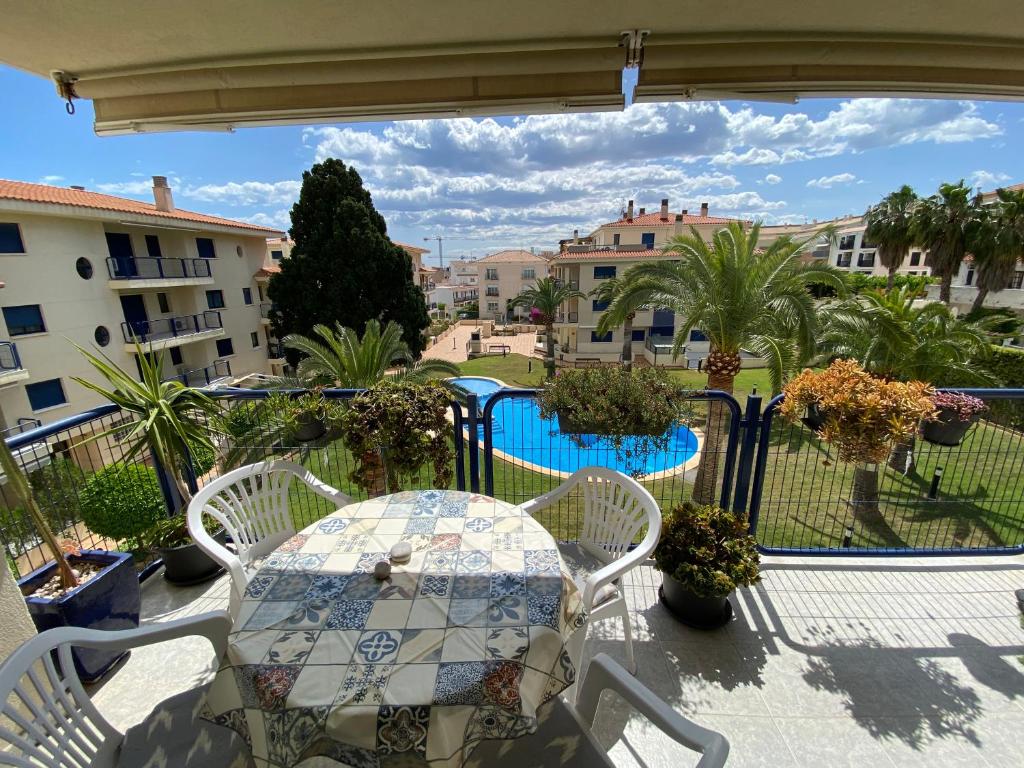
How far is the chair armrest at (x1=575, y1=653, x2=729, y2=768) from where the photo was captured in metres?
1.28

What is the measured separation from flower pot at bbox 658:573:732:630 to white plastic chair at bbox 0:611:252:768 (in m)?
2.50

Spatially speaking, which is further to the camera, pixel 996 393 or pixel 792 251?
pixel 792 251

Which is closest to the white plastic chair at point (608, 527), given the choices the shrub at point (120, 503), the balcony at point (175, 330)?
the shrub at point (120, 503)

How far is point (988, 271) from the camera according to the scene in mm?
19688

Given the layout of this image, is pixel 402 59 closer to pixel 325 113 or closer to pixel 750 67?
pixel 325 113

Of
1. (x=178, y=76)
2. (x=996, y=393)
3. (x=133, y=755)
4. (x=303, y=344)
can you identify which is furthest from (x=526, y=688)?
(x=303, y=344)

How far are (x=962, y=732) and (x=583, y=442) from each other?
247cm

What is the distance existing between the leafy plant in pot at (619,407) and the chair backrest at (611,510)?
255 millimetres

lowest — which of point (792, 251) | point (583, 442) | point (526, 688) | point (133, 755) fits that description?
point (133, 755)

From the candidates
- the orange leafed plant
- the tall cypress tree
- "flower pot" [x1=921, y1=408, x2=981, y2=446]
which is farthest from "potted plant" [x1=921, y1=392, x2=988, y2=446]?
the tall cypress tree

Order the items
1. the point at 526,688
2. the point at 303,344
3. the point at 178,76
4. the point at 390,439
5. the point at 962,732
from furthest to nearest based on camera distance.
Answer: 1. the point at 303,344
2. the point at 390,439
3. the point at 962,732
4. the point at 178,76
5. the point at 526,688

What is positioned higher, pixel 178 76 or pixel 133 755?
pixel 178 76

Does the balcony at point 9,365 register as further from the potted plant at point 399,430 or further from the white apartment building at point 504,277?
the white apartment building at point 504,277

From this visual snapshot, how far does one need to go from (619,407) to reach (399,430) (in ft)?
4.84
